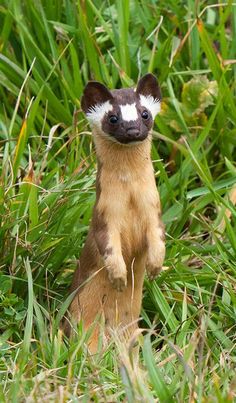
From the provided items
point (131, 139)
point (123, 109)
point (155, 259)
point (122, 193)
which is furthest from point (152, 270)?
point (123, 109)

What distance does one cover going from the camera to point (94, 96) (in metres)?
5.28

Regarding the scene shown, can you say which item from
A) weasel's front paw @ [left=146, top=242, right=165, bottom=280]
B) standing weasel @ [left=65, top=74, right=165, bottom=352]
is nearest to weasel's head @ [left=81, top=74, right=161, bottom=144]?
standing weasel @ [left=65, top=74, right=165, bottom=352]

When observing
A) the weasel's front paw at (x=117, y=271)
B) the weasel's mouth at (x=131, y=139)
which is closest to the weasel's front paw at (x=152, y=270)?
the weasel's front paw at (x=117, y=271)

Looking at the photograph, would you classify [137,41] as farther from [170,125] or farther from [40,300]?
[40,300]

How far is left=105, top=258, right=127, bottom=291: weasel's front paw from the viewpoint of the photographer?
526cm

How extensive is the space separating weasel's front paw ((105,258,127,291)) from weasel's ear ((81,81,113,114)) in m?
0.72

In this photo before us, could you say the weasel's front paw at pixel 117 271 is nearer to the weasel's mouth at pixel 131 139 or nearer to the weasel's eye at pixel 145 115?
the weasel's mouth at pixel 131 139

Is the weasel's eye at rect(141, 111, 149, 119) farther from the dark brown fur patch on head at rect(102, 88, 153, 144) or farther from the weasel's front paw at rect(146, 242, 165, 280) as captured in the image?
the weasel's front paw at rect(146, 242, 165, 280)

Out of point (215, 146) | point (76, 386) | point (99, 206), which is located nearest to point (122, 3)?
point (215, 146)

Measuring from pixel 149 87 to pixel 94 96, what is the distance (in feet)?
0.88

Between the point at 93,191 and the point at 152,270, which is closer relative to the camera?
the point at 152,270

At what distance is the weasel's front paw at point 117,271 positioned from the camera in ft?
17.3

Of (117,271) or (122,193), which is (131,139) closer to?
(122,193)

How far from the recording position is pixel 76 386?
4.46 metres
